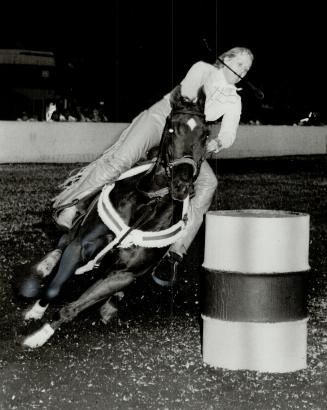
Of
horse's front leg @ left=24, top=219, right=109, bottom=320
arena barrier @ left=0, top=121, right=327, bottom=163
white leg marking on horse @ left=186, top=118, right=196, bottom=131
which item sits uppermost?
Answer: white leg marking on horse @ left=186, top=118, right=196, bottom=131

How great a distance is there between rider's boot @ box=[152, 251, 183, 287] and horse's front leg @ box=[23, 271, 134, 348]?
73cm

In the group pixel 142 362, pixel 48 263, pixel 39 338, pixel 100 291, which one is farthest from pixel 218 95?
pixel 39 338

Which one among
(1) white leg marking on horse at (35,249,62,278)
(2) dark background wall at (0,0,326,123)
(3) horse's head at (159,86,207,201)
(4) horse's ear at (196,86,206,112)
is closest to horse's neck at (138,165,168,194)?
(3) horse's head at (159,86,207,201)

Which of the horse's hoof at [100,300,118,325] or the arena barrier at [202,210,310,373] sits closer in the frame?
the arena barrier at [202,210,310,373]

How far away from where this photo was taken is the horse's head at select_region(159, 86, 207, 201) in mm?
4883

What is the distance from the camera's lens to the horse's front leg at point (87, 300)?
215 inches

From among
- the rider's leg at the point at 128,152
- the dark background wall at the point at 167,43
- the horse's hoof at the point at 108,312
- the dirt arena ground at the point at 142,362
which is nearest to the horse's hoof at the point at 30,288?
the dirt arena ground at the point at 142,362

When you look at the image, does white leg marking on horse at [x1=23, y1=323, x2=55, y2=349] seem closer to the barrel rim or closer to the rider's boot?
the rider's boot

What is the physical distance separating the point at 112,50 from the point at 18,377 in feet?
111

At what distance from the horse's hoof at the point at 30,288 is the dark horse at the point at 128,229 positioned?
2.10ft

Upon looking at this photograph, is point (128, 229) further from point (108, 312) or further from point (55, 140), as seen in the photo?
point (55, 140)

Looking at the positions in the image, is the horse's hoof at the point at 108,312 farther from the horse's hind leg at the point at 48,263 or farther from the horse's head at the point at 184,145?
the horse's head at the point at 184,145

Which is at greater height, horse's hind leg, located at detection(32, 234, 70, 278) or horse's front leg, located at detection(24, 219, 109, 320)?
horse's front leg, located at detection(24, 219, 109, 320)

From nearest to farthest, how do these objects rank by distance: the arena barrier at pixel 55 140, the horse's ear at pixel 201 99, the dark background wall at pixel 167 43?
the horse's ear at pixel 201 99 → the arena barrier at pixel 55 140 → the dark background wall at pixel 167 43
